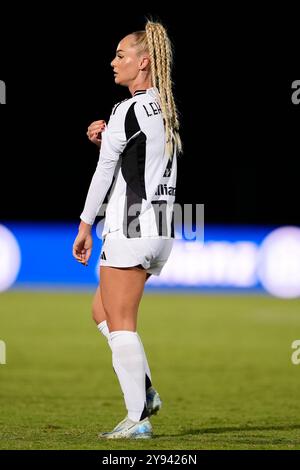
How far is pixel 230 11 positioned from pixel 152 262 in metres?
19.8

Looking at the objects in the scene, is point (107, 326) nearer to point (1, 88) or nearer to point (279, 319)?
point (279, 319)

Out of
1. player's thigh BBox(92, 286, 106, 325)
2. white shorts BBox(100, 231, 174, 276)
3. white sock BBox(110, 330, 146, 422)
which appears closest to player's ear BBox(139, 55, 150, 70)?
white shorts BBox(100, 231, 174, 276)

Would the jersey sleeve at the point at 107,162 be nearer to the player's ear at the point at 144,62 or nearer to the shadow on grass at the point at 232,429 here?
the player's ear at the point at 144,62

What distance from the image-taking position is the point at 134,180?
4.55 m

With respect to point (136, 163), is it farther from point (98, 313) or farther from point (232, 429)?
point (232, 429)

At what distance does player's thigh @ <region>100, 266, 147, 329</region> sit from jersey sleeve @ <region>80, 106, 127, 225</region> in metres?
0.29

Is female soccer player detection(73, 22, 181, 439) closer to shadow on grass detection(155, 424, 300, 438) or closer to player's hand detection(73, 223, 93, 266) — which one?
player's hand detection(73, 223, 93, 266)

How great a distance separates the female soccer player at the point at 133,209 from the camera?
451cm

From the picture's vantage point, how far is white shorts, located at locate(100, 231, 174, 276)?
4504 millimetres

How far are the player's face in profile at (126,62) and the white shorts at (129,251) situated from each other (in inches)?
32.0

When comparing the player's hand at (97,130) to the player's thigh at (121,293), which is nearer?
the player's thigh at (121,293)

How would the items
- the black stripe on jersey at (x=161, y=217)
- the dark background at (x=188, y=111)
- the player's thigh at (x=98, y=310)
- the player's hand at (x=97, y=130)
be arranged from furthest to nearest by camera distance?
the dark background at (x=188, y=111) < the player's thigh at (x=98, y=310) < the player's hand at (x=97, y=130) < the black stripe on jersey at (x=161, y=217)

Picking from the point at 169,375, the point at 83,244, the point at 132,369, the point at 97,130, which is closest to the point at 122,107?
the point at 97,130

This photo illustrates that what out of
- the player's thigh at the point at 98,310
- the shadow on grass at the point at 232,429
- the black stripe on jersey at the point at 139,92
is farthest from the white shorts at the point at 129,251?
the shadow on grass at the point at 232,429
